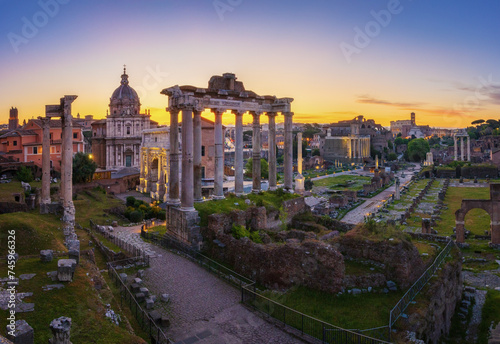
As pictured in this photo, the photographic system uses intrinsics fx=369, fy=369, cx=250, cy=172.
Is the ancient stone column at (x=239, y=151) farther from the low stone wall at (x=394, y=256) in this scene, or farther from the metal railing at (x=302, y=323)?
the metal railing at (x=302, y=323)

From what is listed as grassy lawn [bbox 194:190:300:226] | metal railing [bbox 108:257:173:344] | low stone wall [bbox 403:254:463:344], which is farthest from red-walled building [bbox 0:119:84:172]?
low stone wall [bbox 403:254:463:344]

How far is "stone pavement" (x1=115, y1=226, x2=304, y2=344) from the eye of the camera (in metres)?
11.4

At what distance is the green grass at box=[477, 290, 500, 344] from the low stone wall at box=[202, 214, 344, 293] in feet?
22.8

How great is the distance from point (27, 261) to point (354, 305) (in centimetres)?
1164

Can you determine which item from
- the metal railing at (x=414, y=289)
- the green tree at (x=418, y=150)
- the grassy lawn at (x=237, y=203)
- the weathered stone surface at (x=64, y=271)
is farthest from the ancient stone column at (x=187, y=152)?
the green tree at (x=418, y=150)

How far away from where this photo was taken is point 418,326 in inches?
463

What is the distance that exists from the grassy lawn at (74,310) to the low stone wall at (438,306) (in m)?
8.77

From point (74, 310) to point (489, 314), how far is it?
673 inches

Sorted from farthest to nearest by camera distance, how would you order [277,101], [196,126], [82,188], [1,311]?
[82,188], [277,101], [196,126], [1,311]

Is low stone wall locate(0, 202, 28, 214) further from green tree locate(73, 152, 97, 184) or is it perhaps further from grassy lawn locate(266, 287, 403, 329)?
grassy lawn locate(266, 287, 403, 329)

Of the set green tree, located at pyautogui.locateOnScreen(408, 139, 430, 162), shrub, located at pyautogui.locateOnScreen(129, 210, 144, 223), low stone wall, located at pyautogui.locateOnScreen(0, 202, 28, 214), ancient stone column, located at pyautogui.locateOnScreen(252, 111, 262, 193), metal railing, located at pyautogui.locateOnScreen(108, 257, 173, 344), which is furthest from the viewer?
green tree, located at pyautogui.locateOnScreen(408, 139, 430, 162)

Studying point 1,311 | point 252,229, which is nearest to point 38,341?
point 1,311

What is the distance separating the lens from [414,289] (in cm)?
1381

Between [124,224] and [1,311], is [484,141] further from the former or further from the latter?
[1,311]
